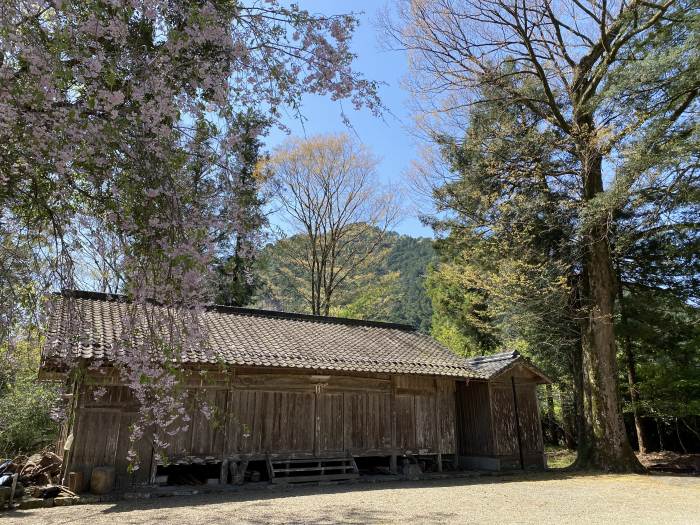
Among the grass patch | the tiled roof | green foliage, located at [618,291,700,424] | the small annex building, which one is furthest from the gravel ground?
the grass patch

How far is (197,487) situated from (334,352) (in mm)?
4453

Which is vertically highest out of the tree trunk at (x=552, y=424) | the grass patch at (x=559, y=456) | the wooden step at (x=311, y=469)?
the tree trunk at (x=552, y=424)

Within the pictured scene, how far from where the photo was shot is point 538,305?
14.9 m

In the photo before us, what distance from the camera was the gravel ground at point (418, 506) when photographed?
7242 mm

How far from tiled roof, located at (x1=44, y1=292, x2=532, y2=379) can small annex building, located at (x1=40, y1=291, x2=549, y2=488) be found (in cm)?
4

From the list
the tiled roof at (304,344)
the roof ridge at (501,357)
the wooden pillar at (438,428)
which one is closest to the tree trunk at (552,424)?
the roof ridge at (501,357)

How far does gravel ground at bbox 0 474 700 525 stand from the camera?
7.24 metres

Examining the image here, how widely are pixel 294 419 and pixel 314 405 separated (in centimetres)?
61

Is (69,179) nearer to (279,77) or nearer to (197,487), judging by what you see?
(279,77)

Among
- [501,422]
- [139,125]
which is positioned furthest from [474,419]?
[139,125]

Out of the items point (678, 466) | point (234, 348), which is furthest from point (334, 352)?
point (678, 466)

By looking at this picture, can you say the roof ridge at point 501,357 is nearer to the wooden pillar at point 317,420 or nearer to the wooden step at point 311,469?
the wooden step at point 311,469

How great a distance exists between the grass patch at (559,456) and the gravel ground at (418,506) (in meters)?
6.10

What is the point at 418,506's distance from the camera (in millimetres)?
8352
